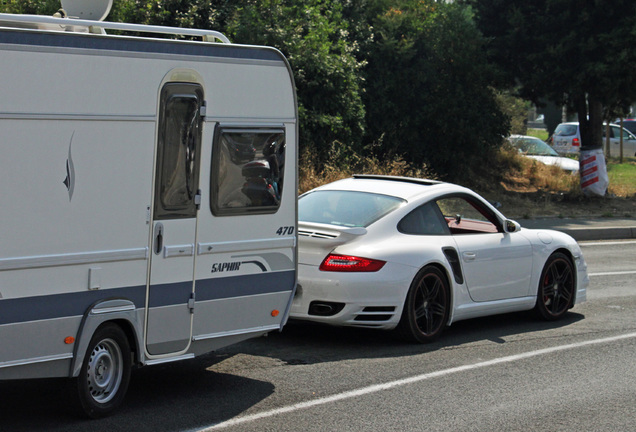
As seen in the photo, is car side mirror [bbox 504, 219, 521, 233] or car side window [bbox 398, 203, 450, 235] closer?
car side window [bbox 398, 203, 450, 235]

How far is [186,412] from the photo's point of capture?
6.15m

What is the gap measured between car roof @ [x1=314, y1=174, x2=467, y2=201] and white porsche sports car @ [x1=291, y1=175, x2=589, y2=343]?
0.03 feet

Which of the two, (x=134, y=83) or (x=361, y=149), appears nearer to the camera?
(x=134, y=83)

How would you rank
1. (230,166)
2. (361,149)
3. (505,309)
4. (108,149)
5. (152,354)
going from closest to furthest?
(108,149) → (152,354) → (230,166) → (505,309) → (361,149)

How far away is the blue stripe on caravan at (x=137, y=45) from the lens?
17.5 feet

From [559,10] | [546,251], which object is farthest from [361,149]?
[546,251]

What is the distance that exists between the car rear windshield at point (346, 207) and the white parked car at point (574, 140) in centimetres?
2507

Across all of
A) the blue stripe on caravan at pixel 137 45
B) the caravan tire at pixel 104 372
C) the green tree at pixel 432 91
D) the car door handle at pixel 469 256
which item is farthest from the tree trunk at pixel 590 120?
the caravan tire at pixel 104 372

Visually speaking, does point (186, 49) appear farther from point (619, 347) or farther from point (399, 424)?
point (619, 347)

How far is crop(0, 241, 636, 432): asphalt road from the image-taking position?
604cm

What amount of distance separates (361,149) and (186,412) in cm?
1540

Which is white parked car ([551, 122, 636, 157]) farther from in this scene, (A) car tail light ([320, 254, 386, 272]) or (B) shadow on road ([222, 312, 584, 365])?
(A) car tail light ([320, 254, 386, 272])

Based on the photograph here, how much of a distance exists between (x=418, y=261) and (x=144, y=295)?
303 centimetres

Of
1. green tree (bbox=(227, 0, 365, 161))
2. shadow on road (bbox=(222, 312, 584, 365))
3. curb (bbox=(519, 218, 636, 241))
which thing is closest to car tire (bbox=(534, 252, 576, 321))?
shadow on road (bbox=(222, 312, 584, 365))
